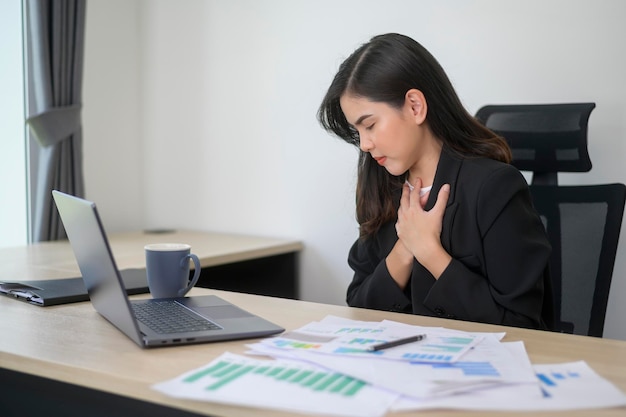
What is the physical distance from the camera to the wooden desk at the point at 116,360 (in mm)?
953

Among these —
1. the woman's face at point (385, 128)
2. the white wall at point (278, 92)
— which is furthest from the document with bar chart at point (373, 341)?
the white wall at point (278, 92)

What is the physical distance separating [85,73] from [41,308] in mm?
1769

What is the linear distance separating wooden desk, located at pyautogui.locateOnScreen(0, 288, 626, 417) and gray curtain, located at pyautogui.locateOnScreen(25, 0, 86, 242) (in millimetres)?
1486

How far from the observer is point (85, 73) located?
118 inches

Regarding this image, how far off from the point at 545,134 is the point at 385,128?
54 cm

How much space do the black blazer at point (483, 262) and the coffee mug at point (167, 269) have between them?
44 cm

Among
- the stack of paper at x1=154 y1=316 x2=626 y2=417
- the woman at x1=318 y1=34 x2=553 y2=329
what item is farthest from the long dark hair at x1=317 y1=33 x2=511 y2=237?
the stack of paper at x1=154 y1=316 x2=626 y2=417

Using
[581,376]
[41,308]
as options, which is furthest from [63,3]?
[581,376]

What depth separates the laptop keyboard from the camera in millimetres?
1223

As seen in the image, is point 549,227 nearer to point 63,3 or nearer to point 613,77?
point 613,77

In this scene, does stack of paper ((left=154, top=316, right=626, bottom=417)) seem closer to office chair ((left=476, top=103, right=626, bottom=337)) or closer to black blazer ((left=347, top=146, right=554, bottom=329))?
black blazer ((left=347, top=146, right=554, bottom=329))

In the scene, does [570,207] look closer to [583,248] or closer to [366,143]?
[583,248]

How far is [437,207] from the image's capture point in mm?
1621

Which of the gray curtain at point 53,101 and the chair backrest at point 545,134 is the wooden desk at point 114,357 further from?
the gray curtain at point 53,101
